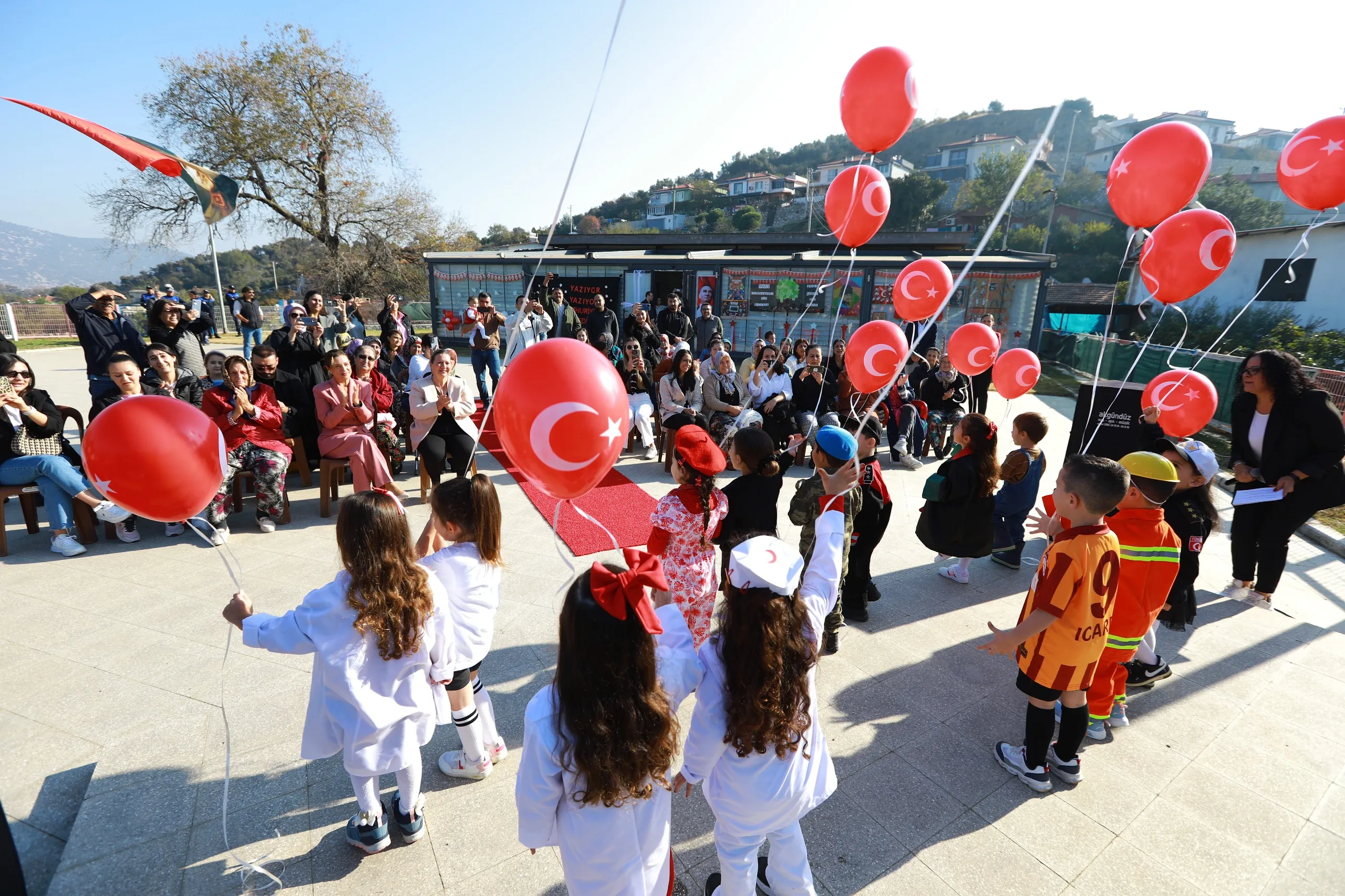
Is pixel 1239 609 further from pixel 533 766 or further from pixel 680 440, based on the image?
pixel 533 766

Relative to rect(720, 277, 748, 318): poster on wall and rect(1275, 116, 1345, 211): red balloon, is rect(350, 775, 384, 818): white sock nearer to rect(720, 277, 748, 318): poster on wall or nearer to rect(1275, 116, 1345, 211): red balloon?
rect(1275, 116, 1345, 211): red balloon

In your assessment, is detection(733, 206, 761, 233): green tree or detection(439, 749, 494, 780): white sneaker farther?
detection(733, 206, 761, 233): green tree

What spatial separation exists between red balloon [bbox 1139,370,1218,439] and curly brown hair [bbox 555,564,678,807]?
4.56m

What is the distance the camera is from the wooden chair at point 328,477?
18.4 ft

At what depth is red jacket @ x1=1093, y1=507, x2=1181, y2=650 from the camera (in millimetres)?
2797

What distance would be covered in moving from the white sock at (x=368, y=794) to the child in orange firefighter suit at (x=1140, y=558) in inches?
125

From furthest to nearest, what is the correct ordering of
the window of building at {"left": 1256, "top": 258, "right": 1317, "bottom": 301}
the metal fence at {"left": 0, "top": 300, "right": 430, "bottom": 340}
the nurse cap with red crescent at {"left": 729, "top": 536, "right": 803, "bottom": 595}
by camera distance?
the metal fence at {"left": 0, "top": 300, "right": 430, "bottom": 340}, the window of building at {"left": 1256, "top": 258, "right": 1317, "bottom": 301}, the nurse cap with red crescent at {"left": 729, "top": 536, "right": 803, "bottom": 595}

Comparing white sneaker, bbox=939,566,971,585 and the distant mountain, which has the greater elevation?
the distant mountain

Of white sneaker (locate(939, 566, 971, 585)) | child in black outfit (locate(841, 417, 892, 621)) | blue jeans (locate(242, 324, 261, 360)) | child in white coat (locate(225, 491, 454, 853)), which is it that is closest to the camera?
child in white coat (locate(225, 491, 454, 853))

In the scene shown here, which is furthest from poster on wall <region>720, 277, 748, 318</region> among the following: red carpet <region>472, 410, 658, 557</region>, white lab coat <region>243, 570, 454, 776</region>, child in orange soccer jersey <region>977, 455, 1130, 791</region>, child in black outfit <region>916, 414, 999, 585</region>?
white lab coat <region>243, 570, 454, 776</region>

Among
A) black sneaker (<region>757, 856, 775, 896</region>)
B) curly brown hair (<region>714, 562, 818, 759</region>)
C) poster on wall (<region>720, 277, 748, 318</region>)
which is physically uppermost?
poster on wall (<region>720, 277, 748, 318</region>)

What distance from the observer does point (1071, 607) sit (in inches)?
94.3

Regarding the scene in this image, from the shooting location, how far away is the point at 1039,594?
2.42 meters

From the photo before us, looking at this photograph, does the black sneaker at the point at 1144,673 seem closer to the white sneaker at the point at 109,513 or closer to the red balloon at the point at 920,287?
the red balloon at the point at 920,287
